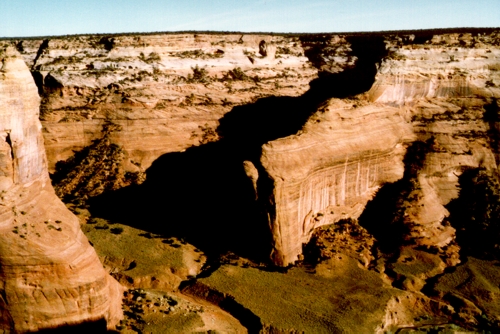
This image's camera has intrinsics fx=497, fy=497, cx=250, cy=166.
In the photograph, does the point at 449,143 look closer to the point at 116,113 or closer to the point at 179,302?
the point at 179,302

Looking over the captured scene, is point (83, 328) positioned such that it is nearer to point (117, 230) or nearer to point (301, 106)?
point (117, 230)

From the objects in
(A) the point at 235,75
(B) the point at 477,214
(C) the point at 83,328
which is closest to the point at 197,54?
(A) the point at 235,75

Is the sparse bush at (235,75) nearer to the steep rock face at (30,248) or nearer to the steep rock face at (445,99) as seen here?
the steep rock face at (445,99)

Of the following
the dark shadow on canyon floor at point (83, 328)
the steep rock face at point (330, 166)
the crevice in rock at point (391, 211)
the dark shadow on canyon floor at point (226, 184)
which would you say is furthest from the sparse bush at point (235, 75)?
the dark shadow on canyon floor at point (83, 328)

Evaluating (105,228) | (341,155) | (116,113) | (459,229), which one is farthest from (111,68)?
(459,229)

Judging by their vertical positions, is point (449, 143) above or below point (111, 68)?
below

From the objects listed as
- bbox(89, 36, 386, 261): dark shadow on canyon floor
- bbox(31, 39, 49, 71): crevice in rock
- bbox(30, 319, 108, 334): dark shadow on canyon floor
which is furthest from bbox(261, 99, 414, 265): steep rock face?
bbox(31, 39, 49, 71): crevice in rock

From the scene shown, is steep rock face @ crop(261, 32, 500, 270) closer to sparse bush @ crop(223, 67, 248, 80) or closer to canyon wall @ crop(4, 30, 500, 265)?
canyon wall @ crop(4, 30, 500, 265)
